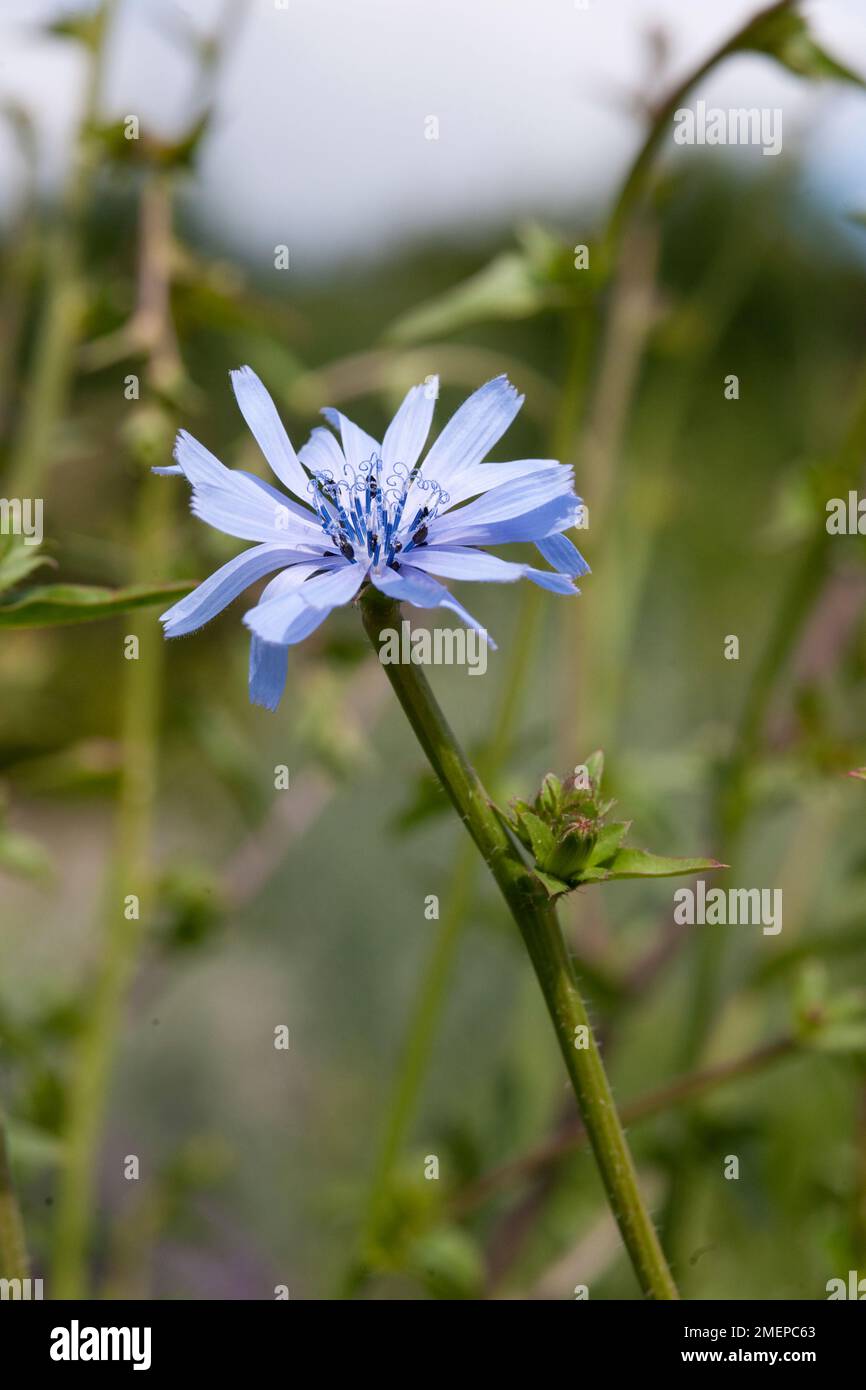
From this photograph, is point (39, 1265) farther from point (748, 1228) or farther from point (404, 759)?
point (404, 759)

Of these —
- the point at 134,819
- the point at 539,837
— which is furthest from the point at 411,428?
the point at 134,819

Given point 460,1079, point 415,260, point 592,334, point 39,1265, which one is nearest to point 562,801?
point 592,334

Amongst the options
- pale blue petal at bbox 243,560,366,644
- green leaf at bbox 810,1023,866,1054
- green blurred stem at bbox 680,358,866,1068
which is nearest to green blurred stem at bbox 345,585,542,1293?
green blurred stem at bbox 680,358,866,1068

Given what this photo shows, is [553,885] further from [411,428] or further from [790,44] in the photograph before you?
[790,44]

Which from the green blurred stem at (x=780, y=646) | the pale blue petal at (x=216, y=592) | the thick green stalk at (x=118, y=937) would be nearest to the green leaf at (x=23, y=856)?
the thick green stalk at (x=118, y=937)
